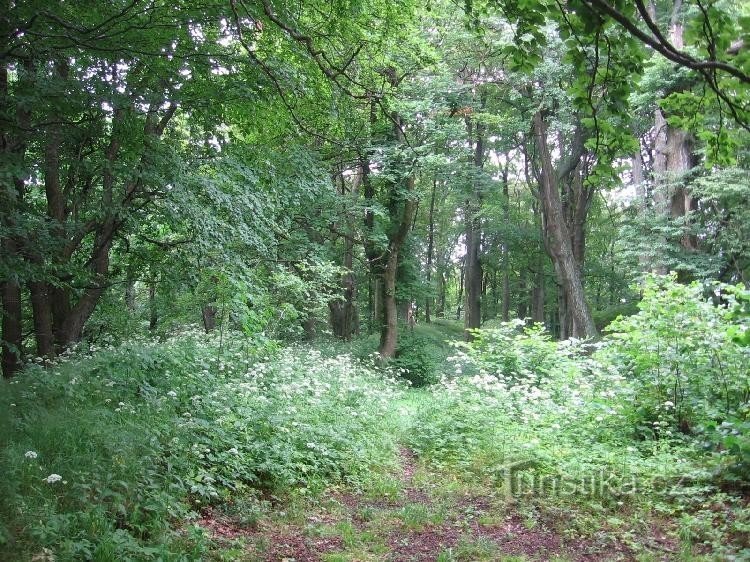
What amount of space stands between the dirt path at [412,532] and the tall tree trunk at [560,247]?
11951 mm

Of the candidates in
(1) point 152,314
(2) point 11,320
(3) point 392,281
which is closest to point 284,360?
(2) point 11,320

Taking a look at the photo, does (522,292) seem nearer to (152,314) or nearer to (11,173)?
(152,314)

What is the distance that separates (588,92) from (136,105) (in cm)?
580

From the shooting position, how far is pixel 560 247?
17.5 metres

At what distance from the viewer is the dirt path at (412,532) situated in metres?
4.54

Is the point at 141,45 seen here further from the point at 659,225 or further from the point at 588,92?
the point at 659,225

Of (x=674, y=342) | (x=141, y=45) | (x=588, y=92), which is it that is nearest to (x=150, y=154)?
(x=141, y=45)

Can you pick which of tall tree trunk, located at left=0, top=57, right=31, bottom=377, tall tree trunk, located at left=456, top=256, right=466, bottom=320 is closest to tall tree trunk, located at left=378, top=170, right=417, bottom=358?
tall tree trunk, located at left=0, top=57, right=31, bottom=377

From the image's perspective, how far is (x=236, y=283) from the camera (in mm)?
7758

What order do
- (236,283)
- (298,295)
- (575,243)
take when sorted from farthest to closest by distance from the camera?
(575,243) < (298,295) < (236,283)

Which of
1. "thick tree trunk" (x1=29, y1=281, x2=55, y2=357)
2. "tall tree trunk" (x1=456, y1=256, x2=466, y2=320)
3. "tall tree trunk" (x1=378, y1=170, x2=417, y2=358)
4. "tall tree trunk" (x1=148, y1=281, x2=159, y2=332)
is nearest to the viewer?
"thick tree trunk" (x1=29, y1=281, x2=55, y2=357)

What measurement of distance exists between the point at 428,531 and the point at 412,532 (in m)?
0.16

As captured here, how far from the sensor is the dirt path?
454 centimetres

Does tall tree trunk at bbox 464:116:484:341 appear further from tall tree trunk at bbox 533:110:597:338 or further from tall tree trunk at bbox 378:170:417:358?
tall tree trunk at bbox 378:170:417:358
